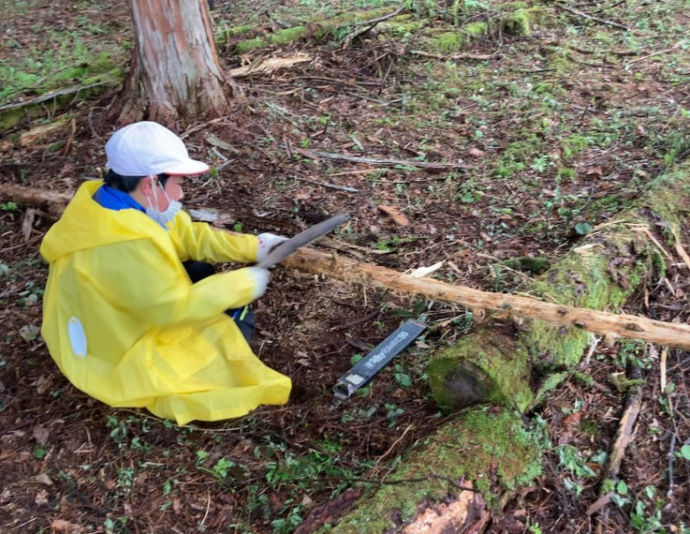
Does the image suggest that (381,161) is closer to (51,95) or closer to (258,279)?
(258,279)

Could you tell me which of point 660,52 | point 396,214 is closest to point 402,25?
point 660,52

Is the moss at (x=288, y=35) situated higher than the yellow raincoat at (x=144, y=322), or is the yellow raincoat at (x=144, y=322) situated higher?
the moss at (x=288, y=35)

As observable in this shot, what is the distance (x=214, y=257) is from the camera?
368 cm

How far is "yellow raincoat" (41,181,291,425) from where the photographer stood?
2.98 m

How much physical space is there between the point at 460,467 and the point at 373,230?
7.84 ft

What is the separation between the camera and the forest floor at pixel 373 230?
9.80 feet

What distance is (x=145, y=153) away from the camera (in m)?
3.02

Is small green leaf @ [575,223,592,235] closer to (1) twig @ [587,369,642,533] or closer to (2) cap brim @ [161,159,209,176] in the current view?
(1) twig @ [587,369,642,533]

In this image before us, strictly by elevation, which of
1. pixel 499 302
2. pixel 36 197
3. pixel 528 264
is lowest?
pixel 528 264

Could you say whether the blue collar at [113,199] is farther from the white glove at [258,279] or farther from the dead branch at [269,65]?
the dead branch at [269,65]

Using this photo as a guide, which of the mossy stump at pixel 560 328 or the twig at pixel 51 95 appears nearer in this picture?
the mossy stump at pixel 560 328

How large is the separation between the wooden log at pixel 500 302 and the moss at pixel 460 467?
0.62 meters

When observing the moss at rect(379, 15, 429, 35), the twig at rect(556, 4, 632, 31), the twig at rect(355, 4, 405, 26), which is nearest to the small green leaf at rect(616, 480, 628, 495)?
the twig at rect(355, 4, 405, 26)

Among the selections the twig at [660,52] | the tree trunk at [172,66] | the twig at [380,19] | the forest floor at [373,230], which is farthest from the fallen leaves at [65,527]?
the twig at [660,52]
